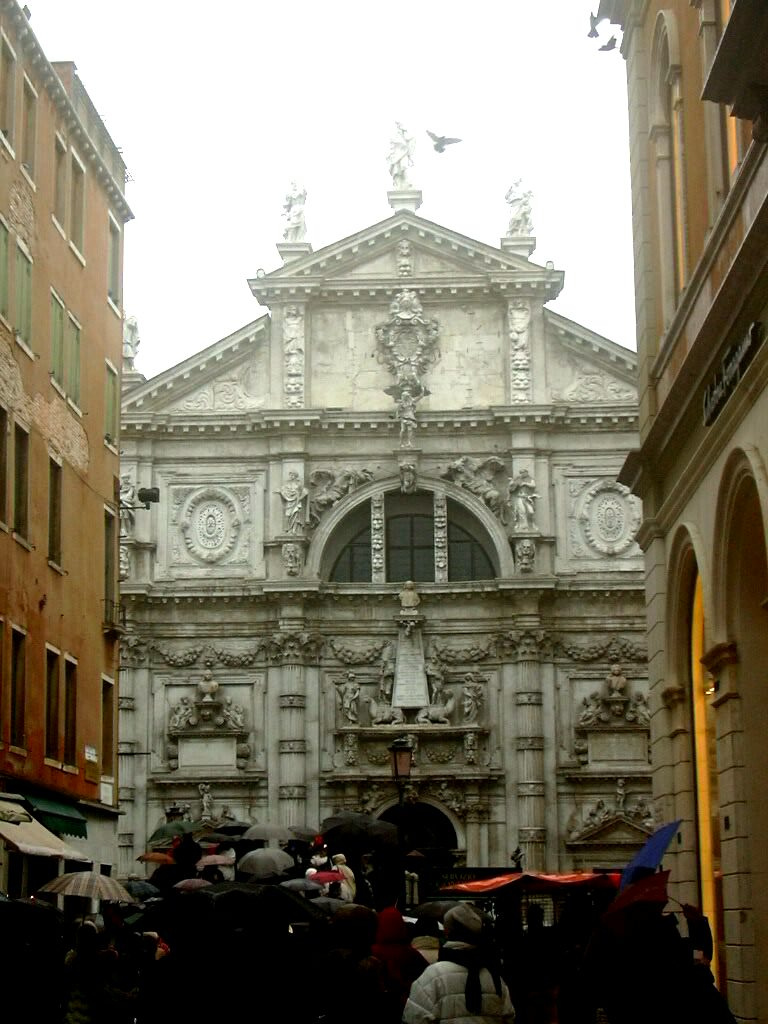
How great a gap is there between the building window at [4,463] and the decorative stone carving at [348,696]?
74.3 ft

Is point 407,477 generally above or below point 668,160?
above

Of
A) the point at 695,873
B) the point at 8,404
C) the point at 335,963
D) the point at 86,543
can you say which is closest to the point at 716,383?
the point at 695,873

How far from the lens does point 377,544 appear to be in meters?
51.4

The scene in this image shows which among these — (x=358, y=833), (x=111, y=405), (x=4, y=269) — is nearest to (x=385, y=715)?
(x=111, y=405)

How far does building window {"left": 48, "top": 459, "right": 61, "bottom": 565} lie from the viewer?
3206cm

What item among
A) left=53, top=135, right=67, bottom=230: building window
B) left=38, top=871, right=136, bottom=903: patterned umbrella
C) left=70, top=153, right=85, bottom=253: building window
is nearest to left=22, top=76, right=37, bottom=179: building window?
left=53, top=135, right=67, bottom=230: building window

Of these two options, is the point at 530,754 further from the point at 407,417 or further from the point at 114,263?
the point at 114,263

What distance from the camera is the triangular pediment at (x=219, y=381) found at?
52.6 m

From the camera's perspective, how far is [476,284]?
172 ft

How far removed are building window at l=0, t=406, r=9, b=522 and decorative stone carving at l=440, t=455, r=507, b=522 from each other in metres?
23.7

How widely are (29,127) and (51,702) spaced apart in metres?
9.63

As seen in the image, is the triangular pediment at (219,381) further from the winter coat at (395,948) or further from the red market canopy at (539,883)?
the winter coat at (395,948)

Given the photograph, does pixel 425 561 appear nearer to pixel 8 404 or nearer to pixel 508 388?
pixel 508 388

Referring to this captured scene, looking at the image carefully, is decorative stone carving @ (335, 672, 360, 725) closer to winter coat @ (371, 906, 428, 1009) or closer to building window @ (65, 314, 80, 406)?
building window @ (65, 314, 80, 406)
